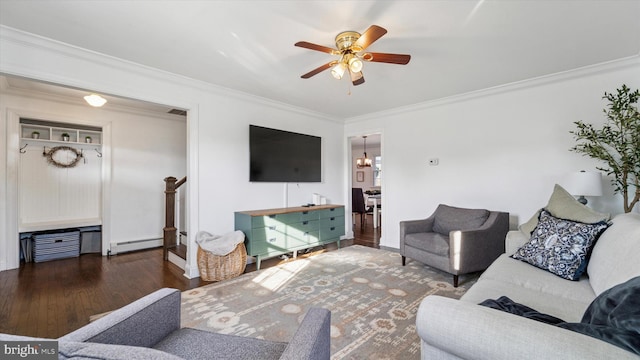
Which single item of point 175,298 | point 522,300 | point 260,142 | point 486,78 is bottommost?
point 522,300

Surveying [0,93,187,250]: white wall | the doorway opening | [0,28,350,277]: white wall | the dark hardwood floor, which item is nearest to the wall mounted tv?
[0,28,350,277]: white wall

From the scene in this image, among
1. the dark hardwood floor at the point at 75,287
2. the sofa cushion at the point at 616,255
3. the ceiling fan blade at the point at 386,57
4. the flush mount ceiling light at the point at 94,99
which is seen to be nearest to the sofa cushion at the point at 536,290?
the sofa cushion at the point at 616,255

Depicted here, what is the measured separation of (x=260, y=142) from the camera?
3957 mm

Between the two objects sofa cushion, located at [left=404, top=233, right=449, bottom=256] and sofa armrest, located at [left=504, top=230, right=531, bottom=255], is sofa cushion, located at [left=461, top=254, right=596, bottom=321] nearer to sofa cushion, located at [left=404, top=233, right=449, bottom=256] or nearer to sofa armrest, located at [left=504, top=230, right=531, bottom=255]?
sofa armrest, located at [left=504, top=230, right=531, bottom=255]

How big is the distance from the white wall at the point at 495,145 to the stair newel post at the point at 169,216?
3.41 metres

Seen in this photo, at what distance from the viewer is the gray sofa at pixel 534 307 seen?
834 millimetres

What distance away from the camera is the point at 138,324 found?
1020 mm

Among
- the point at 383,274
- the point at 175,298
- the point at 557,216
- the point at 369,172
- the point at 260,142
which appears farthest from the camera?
the point at 369,172

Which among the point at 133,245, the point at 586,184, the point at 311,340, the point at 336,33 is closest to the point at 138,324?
the point at 311,340

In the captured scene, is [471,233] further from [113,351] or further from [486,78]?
[113,351]

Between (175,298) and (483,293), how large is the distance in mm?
1705

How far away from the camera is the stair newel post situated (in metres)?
3.93


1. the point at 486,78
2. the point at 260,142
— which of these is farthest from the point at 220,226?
the point at 486,78

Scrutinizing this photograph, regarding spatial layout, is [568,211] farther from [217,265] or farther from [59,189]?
[59,189]
